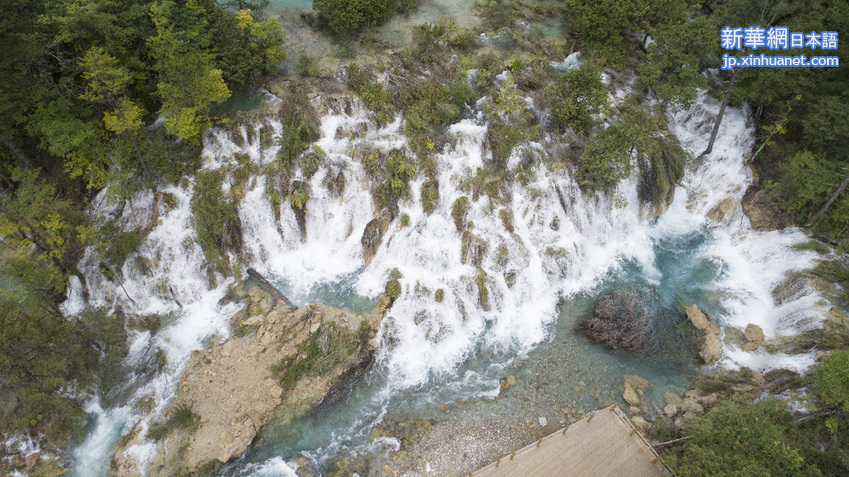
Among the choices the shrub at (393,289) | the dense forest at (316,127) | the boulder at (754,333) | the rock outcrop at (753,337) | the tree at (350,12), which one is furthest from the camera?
the tree at (350,12)

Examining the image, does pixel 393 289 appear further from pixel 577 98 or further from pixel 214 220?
pixel 577 98

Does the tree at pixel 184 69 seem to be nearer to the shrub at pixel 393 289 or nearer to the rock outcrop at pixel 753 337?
the shrub at pixel 393 289

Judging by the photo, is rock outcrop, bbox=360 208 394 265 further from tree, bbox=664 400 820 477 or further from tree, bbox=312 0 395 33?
tree, bbox=664 400 820 477

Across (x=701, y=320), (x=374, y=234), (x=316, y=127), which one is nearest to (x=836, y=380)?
(x=701, y=320)

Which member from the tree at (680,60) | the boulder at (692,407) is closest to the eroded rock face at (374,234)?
the boulder at (692,407)

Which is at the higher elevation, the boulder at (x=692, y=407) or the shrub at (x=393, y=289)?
the shrub at (x=393, y=289)

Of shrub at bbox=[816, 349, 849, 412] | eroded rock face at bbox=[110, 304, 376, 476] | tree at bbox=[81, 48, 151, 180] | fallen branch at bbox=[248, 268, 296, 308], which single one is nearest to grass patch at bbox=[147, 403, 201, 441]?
eroded rock face at bbox=[110, 304, 376, 476]

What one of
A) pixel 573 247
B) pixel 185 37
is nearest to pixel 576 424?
pixel 573 247
